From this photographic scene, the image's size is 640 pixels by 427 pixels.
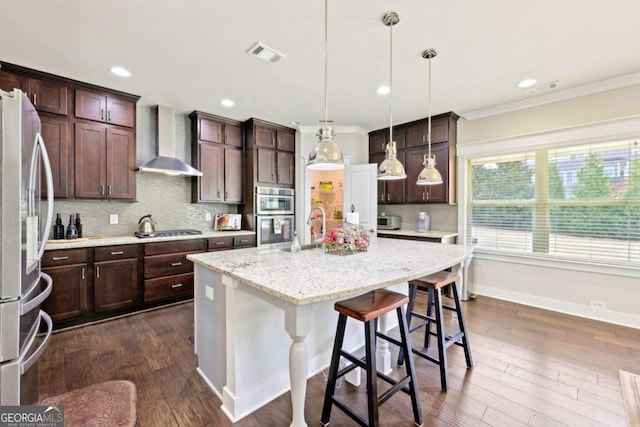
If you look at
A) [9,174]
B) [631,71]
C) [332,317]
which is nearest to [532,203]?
[631,71]

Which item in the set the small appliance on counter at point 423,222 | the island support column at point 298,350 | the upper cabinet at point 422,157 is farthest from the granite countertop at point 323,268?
the small appliance on counter at point 423,222

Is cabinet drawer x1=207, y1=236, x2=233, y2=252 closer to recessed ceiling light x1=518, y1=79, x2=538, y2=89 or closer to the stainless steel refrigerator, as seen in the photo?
the stainless steel refrigerator

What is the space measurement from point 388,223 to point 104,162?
4.19 metres

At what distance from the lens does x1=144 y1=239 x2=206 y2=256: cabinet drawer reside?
133 inches

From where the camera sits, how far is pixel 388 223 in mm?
4855

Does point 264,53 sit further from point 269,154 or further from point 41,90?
point 41,90

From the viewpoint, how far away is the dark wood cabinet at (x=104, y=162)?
315cm

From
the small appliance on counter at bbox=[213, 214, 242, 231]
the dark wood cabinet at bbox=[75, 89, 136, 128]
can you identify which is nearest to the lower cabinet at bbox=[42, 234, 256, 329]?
the small appliance on counter at bbox=[213, 214, 242, 231]

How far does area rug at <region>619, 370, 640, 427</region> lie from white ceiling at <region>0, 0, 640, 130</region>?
2.67 metres

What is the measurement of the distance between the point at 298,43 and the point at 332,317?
91.5 inches

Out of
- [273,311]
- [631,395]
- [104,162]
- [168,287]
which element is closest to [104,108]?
[104,162]

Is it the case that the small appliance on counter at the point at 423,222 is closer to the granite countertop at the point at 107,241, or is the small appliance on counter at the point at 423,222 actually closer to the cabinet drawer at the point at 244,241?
the cabinet drawer at the point at 244,241

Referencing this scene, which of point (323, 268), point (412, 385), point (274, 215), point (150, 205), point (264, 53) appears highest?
point (264, 53)

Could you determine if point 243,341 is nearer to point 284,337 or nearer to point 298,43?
point 284,337
